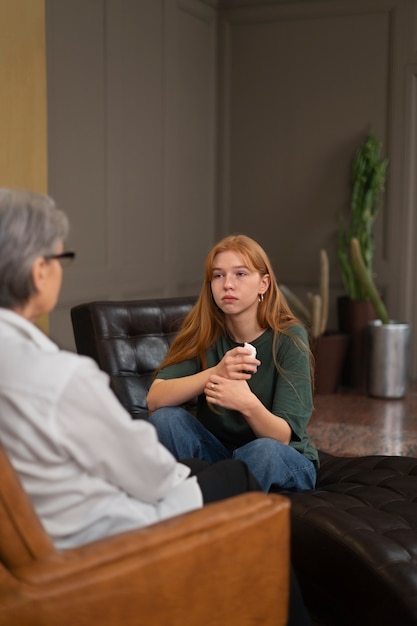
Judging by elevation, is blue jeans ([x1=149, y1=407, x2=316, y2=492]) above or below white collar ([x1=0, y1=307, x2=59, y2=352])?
below

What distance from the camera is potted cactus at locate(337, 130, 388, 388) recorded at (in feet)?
20.4

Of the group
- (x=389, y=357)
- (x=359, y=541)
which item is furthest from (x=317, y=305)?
(x=359, y=541)

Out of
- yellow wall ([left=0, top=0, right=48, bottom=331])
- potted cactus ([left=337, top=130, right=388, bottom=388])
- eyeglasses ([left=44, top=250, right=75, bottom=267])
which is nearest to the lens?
eyeglasses ([left=44, top=250, right=75, bottom=267])

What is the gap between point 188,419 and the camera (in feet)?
9.23

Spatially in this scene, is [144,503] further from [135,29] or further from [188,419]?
[135,29]

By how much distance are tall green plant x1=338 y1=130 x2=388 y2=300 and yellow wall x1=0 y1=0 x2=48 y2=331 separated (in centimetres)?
292

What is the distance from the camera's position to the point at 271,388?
2785mm

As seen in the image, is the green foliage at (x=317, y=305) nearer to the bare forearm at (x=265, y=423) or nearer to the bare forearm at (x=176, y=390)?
the bare forearm at (x=176, y=390)

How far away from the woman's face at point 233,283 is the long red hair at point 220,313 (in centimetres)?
2

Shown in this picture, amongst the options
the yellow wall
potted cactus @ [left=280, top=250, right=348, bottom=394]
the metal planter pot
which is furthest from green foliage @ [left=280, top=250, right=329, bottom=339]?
the yellow wall

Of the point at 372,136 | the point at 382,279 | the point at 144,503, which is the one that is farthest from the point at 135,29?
the point at 144,503

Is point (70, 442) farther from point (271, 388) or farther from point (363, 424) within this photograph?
point (363, 424)

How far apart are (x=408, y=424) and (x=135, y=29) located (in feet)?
9.42

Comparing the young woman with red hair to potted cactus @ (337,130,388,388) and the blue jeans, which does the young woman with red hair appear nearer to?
the blue jeans
